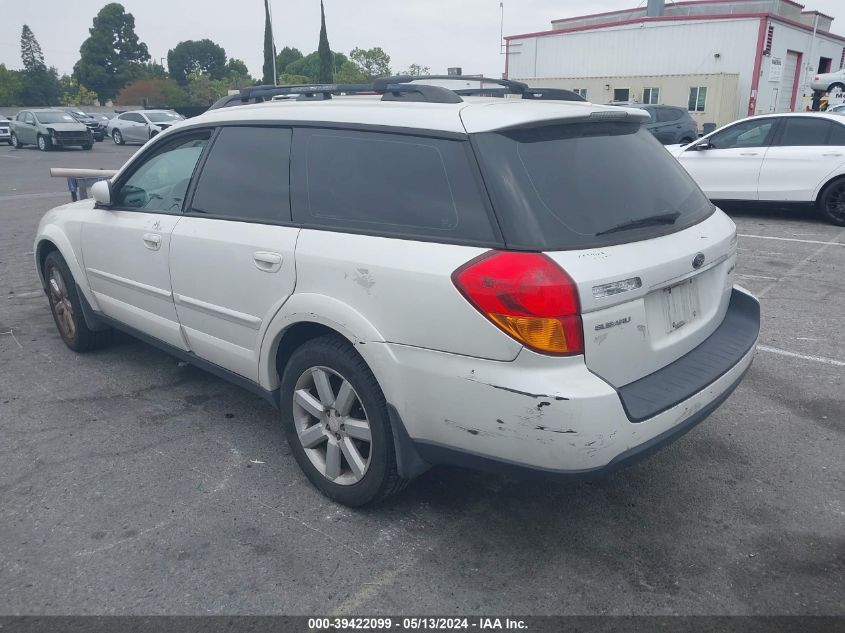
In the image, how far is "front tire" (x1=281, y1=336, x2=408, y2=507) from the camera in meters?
2.95

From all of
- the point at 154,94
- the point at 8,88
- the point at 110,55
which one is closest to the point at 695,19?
the point at 154,94

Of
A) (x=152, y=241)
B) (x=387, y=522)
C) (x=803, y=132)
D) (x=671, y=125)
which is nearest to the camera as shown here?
(x=387, y=522)

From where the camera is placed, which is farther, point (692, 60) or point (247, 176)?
point (692, 60)

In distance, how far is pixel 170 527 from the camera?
309 centimetres

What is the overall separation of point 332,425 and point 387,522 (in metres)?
0.49

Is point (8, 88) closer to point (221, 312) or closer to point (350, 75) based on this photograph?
point (350, 75)

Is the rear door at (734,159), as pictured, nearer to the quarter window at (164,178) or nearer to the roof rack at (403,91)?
the roof rack at (403,91)

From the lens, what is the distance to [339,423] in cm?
314

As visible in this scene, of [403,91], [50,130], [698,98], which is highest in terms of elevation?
[698,98]

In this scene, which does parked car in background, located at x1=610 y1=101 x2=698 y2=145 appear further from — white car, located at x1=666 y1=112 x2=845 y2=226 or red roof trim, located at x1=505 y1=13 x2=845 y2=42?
red roof trim, located at x1=505 y1=13 x2=845 y2=42

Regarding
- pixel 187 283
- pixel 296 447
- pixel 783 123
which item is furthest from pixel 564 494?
pixel 783 123

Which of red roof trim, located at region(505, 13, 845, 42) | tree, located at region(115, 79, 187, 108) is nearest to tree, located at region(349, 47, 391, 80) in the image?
tree, located at region(115, 79, 187, 108)

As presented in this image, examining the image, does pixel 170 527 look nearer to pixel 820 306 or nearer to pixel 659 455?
pixel 659 455

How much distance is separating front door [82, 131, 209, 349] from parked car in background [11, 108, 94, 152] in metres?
26.3
